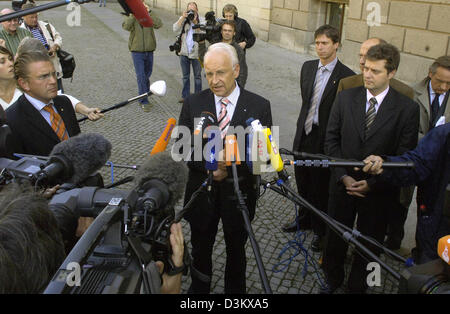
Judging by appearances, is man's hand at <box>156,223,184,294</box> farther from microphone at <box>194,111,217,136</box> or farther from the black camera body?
the black camera body

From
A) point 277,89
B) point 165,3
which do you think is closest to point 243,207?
point 277,89

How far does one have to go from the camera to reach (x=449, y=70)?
11.4 ft

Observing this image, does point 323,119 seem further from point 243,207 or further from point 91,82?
point 91,82

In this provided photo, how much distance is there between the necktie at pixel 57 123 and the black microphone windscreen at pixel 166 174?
127 cm

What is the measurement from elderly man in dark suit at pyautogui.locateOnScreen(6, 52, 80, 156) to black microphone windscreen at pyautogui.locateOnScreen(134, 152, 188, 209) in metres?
1.21

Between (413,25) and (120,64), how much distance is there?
25.7 feet

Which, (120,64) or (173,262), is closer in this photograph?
(173,262)

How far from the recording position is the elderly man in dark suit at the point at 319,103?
383 cm

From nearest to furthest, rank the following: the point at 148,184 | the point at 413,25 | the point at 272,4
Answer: the point at 148,184
the point at 413,25
the point at 272,4

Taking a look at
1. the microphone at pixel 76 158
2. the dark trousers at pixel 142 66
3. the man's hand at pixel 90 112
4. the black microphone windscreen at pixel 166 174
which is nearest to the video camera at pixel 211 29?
the dark trousers at pixel 142 66

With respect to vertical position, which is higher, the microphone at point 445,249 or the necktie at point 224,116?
the necktie at point 224,116

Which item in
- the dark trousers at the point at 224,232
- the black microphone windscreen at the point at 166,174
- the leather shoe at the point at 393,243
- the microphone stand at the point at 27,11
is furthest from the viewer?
the leather shoe at the point at 393,243

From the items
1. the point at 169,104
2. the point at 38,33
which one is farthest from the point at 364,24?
the point at 38,33

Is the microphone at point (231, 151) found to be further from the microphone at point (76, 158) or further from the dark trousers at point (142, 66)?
the dark trousers at point (142, 66)
